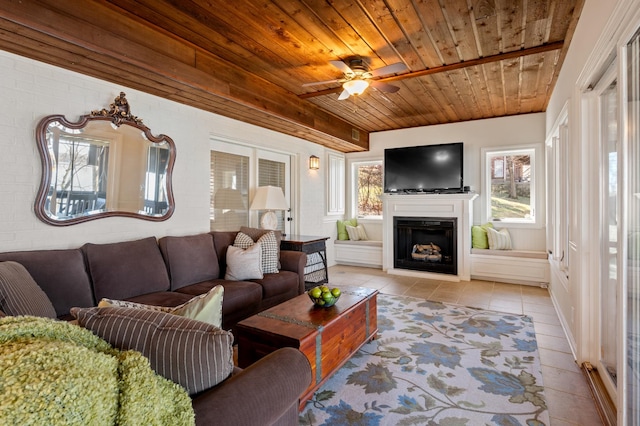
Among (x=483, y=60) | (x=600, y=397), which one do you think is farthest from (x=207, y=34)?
(x=600, y=397)

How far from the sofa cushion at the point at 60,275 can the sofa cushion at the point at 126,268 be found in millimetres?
83

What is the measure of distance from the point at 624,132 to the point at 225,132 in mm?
3808

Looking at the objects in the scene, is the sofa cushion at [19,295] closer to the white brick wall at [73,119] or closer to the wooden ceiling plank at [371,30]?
the white brick wall at [73,119]

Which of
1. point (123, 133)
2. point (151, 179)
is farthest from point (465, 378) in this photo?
point (123, 133)

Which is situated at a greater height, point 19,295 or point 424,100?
A: point 424,100

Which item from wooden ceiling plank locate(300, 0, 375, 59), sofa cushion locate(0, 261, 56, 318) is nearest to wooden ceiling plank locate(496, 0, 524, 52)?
wooden ceiling plank locate(300, 0, 375, 59)

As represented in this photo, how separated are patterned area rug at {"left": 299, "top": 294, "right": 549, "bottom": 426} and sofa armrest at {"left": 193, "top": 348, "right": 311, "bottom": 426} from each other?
0.91 m

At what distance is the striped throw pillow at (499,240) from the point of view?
5.26m

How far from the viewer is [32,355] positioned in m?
0.68

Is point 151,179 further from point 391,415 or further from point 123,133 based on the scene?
point 391,415

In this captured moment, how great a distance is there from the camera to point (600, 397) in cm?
202

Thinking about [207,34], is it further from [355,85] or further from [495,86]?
[495,86]

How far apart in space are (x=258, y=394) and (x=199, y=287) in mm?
2229

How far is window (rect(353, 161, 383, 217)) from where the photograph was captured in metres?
6.84
